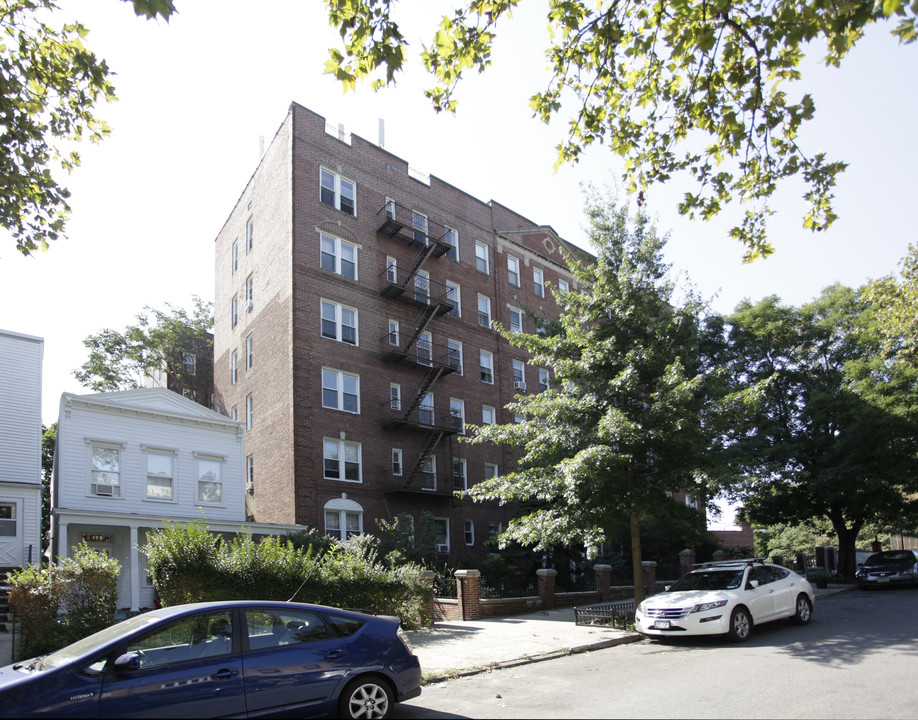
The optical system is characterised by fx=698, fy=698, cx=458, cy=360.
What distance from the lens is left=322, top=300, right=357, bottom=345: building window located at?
2727cm

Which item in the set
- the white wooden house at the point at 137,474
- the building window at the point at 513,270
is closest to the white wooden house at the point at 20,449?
the white wooden house at the point at 137,474

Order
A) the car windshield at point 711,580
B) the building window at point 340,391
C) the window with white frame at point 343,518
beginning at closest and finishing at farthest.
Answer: the car windshield at point 711,580, the window with white frame at point 343,518, the building window at point 340,391

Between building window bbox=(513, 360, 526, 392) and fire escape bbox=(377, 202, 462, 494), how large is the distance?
14.8 feet

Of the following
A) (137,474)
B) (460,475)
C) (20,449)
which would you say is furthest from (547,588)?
(20,449)

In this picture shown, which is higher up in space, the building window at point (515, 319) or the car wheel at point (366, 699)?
the building window at point (515, 319)

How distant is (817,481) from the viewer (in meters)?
28.6

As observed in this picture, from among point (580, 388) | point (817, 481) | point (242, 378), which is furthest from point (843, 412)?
point (242, 378)

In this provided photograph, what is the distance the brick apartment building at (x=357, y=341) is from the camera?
26172 mm

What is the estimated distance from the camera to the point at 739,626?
40.5 feet

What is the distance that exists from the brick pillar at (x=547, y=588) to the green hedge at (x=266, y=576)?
19.7 ft

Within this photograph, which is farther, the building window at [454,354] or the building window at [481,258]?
the building window at [481,258]

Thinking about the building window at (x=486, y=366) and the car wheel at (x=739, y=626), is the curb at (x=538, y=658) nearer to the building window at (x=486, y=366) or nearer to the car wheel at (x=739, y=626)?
the car wheel at (x=739, y=626)

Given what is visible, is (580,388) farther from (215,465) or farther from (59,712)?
(215,465)

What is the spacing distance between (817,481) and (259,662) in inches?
1090
